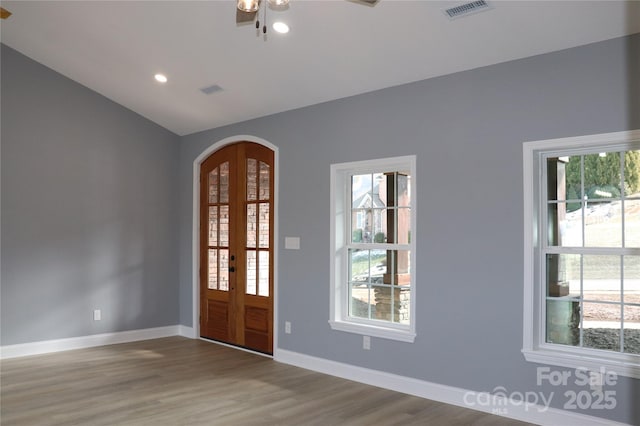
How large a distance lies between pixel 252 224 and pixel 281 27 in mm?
2658

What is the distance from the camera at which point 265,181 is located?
623 cm

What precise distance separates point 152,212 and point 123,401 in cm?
320

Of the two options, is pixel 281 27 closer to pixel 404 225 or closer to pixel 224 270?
pixel 404 225

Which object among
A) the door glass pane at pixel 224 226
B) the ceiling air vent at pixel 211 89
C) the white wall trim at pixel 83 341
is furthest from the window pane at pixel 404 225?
the white wall trim at pixel 83 341

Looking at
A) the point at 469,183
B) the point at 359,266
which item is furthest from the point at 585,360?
the point at 359,266

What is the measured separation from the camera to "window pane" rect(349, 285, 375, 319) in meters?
5.21

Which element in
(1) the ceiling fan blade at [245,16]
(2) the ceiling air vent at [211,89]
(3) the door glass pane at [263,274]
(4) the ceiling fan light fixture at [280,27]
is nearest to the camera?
(1) the ceiling fan blade at [245,16]

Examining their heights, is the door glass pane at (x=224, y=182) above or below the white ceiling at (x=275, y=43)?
below

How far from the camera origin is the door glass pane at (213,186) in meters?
6.97

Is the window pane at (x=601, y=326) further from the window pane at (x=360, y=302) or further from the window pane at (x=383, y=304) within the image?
the window pane at (x=360, y=302)

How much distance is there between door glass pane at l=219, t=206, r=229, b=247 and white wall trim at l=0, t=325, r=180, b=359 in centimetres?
144

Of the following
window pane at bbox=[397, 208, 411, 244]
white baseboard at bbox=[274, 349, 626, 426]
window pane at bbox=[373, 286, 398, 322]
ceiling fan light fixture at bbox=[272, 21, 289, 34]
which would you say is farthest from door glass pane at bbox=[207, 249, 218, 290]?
ceiling fan light fixture at bbox=[272, 21, 289, 34]

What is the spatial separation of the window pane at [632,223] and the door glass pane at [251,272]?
3.90 meters

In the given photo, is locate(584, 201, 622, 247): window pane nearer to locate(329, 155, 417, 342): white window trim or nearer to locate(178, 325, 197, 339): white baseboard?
locate(329, 155, 417, 342): white window trim
